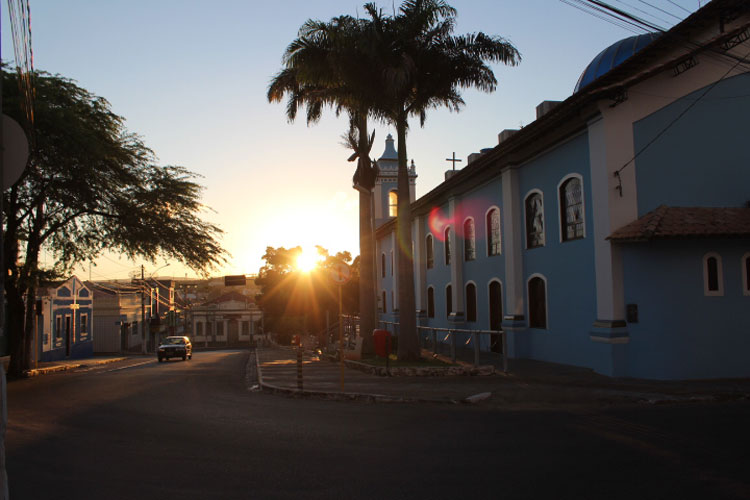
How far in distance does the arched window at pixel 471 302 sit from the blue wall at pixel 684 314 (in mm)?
10272

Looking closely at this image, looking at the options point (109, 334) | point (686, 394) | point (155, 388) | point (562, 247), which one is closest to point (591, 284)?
point (562, 247)

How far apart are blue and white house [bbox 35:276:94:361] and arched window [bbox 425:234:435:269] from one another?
19.3m

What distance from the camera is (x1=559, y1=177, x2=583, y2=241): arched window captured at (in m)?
16.3

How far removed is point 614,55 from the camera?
2119 centimetres

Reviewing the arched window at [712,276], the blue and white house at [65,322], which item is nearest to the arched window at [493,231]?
the arched window at [712,276]

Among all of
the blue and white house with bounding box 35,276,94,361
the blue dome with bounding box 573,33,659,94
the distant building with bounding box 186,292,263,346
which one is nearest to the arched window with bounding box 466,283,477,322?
the blue dome with bounding box 573,33,659,94

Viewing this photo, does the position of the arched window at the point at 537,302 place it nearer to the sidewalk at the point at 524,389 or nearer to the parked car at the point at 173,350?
the sidewalk at the point at 524,389

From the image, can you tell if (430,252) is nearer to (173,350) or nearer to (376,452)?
(173,350)

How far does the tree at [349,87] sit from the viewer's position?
17391 mm

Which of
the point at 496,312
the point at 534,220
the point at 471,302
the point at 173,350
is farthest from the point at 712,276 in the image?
the point at 173,350

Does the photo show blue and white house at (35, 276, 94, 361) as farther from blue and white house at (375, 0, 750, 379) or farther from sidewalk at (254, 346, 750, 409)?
blue and white house at (375, 0, 750, 379)

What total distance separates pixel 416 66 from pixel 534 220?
598 centimetres

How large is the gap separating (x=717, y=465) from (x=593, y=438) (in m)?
1.63

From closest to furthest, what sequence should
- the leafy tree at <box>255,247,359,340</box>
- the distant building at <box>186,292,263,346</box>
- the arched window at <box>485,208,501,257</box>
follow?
1. the arched window at <box>485,208,501,257</box>
2. the leafy tree at <box>255,247,359,340</box>
3. the distant building at <box>186,292,263,346</box>
